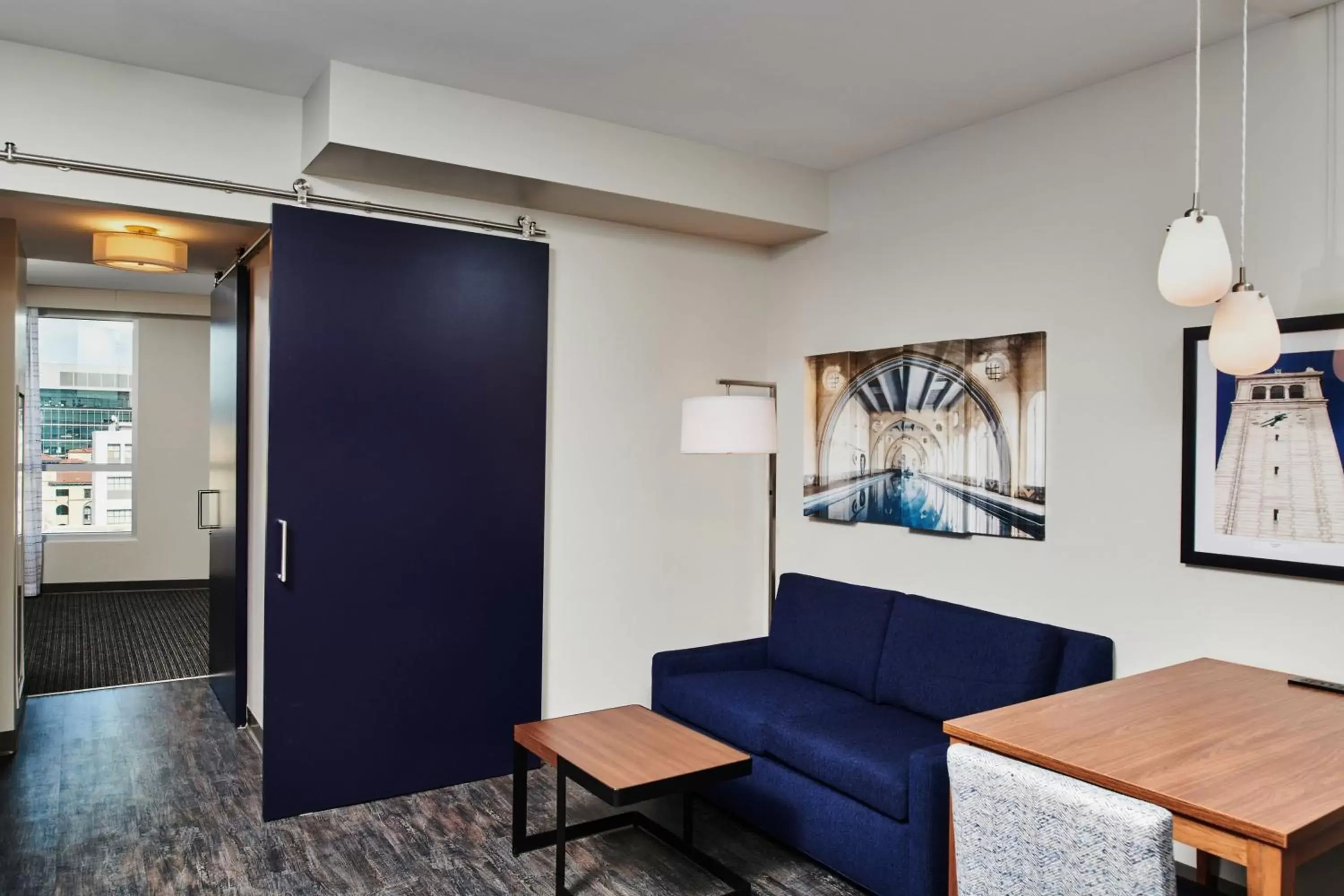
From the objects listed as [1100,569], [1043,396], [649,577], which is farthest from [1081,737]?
[649,577]

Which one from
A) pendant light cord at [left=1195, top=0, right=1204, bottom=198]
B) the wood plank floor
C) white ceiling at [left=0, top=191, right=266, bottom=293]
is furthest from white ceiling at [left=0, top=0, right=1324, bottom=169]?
the wood plank floor

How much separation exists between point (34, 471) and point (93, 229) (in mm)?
3769

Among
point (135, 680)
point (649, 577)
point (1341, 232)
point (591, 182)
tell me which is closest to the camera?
point (1341, 232)

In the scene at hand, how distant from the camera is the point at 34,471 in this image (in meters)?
6.63

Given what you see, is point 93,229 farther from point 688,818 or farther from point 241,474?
point 688,818

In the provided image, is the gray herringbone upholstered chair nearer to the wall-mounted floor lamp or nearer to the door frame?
the wall-mounted floor lamp

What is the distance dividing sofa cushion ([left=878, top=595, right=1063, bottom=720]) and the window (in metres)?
7.27

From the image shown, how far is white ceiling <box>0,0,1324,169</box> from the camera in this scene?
8.83ft

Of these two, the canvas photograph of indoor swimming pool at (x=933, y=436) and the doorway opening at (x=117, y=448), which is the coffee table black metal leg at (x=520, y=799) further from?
the doorway opening at (x=117, y=448)

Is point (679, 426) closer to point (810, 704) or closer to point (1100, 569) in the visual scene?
point (810, 704)

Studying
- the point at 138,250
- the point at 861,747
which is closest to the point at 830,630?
the point at 861,747

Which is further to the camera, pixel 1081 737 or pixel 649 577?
pixel 649 577

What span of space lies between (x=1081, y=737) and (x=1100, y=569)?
121cm

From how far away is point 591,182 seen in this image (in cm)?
365
